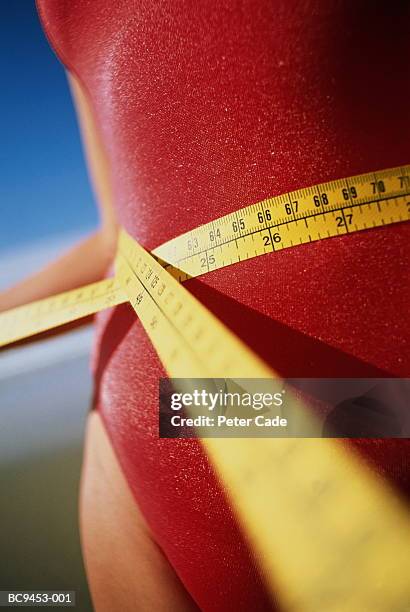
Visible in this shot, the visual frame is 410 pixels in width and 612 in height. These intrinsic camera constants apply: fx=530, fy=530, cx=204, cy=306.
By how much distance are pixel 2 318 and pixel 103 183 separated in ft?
0.81

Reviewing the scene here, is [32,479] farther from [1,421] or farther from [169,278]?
[169,278]

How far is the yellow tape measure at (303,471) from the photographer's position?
1.46 feet

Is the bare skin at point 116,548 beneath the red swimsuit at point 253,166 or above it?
beneath

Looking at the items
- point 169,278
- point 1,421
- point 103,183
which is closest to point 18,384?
point 1,421

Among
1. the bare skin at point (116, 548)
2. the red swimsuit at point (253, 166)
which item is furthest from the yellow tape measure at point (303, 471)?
the bare skin at point (116, 548)

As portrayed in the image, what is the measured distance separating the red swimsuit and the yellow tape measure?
0.04 feet

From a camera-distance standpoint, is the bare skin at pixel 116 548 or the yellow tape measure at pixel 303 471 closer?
the yellow tape measure at pixel 303 471

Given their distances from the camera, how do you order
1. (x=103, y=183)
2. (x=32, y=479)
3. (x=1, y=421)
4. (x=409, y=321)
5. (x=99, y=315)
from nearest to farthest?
→ (x=409, y=321)
(x=99, y=315)
(x=103, y=183)
(x=1, y=421)
(x=32, y=479)

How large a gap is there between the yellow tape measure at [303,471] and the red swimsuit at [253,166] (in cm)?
1

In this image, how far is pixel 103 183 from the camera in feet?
2.60

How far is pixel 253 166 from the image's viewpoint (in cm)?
47

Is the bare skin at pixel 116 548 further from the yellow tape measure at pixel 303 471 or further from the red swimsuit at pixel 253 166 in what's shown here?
the yellow tape measure at pixel 303 471

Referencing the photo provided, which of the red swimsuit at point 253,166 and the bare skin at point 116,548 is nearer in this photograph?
the red swimsuit at point 253,166

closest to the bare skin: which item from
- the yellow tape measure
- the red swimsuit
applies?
the red swimsuit
